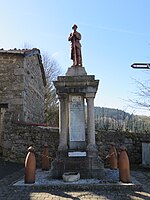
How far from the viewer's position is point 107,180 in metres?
6.09

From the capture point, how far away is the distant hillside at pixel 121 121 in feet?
40.6

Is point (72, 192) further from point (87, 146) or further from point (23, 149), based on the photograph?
point (23, 149)

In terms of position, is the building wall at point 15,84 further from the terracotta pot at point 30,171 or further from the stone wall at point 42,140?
the terracotta pot at point 30,171

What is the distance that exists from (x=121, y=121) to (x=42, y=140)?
4.73 metres

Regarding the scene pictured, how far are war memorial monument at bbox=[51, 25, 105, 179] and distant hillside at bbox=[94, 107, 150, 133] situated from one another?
203 inches

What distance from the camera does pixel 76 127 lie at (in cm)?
713

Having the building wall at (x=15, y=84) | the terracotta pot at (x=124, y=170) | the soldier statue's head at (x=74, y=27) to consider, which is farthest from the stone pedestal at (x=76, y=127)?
the building wall at (x=15, y=84)

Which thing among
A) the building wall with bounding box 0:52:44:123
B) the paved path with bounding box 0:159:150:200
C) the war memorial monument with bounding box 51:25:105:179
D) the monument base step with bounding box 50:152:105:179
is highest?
the building wall with bounding box 0:52:44:123

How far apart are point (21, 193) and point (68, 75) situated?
372 cm

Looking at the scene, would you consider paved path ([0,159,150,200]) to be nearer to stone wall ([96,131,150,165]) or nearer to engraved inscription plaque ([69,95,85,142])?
engraved inscription plaque ([69,95,85,142])

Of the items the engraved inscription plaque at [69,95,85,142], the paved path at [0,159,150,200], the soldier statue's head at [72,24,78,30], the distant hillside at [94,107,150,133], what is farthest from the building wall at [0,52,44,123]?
the paved path at [0,159,150,200]

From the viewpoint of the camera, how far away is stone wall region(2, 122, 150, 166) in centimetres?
1050

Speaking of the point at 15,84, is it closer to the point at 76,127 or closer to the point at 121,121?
the point at 121,121

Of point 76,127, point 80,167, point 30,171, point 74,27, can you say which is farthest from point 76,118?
point 74,27
